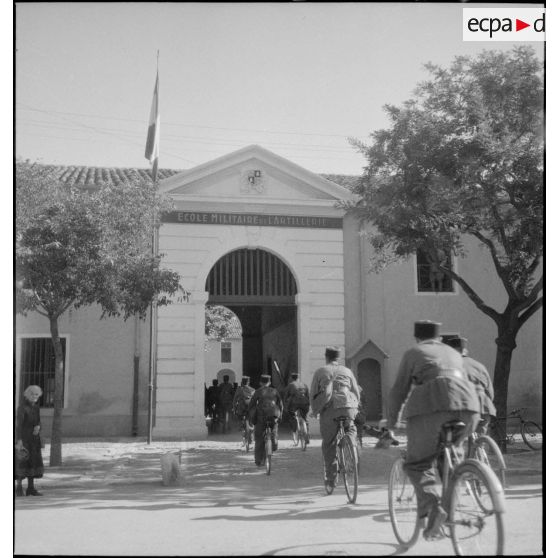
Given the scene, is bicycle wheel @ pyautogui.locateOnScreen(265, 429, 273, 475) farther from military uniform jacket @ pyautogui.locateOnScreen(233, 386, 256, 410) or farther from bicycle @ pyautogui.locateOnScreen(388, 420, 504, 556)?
bicycle @ pyautogui.locateOnScreen(388, 420, 504, 556)

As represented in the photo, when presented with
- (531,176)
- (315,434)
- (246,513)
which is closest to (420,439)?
(246,513)

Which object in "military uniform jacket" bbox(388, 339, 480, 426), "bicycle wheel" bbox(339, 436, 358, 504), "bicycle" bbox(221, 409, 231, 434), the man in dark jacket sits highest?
"military uniform jacket" bbox(388, 339, 480, 426)

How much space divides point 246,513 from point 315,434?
31.1ft

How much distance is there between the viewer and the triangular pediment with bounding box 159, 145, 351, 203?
16688 millimetres

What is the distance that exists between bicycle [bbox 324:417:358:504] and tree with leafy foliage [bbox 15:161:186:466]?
4899 millimetres

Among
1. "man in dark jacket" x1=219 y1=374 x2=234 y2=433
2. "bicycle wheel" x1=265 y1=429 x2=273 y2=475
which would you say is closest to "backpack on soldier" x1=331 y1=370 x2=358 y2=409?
"bicycle wheel" x1=265 y1=429 x2=273 y2=475

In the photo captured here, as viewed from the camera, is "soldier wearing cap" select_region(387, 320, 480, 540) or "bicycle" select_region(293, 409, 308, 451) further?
"bicycle" select_region(293, 409, 308, 451)

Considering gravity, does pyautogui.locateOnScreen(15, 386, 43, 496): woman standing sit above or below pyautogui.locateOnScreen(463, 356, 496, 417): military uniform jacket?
below

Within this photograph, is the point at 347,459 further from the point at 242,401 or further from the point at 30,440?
the point at 242,401

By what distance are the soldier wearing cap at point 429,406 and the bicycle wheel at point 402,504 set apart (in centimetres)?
26

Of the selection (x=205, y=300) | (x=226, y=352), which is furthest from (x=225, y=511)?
(x=226, y=352)

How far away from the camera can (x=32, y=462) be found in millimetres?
9141

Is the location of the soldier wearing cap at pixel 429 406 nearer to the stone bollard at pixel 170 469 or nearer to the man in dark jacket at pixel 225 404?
the stone bollard at pixel 170 469

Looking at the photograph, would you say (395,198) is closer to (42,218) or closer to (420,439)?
(42,218)
